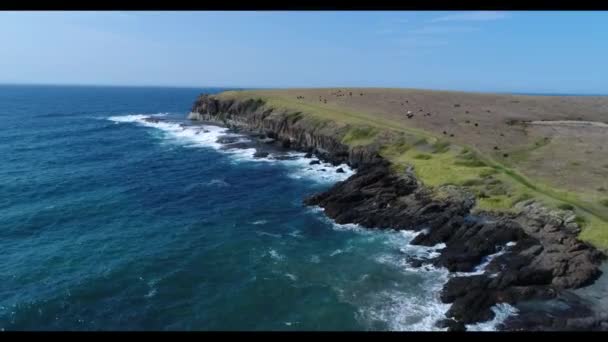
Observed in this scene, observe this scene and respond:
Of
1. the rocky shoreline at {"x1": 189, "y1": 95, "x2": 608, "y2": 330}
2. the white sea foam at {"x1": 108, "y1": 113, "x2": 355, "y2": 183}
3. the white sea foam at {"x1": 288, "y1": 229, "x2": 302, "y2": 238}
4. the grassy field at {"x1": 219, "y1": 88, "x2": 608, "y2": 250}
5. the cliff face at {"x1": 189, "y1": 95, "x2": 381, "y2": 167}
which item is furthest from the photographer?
the cliff face at {"x1": 189, "y1": 95, "x2": 381, "y2": 167}

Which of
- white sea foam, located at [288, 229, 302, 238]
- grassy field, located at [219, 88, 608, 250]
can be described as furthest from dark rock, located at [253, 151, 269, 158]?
white sea foam, located at [288, 229, 302, 238]

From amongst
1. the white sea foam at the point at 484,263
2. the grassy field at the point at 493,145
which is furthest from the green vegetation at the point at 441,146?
the white sea foam at the point at 484,263

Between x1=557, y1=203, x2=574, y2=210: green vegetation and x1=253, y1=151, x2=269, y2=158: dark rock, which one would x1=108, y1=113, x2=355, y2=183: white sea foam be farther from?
x1=557, y1=203, x2=574, y2=210: green vegetation

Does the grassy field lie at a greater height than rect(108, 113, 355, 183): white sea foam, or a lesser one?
greater

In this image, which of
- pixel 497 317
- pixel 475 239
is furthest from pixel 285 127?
pixel 497 317

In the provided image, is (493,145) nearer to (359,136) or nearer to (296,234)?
(359,136)

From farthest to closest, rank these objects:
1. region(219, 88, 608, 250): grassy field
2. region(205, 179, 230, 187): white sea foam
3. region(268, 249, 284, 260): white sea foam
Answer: region(205, 179, 230, 187): white sea foam
region(219, 88, 608, 250): grassy field
region(268, 249, 284, 260): white sea foam

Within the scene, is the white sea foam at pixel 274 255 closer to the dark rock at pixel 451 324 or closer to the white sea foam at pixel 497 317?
the dark rock at pixel 451 324
